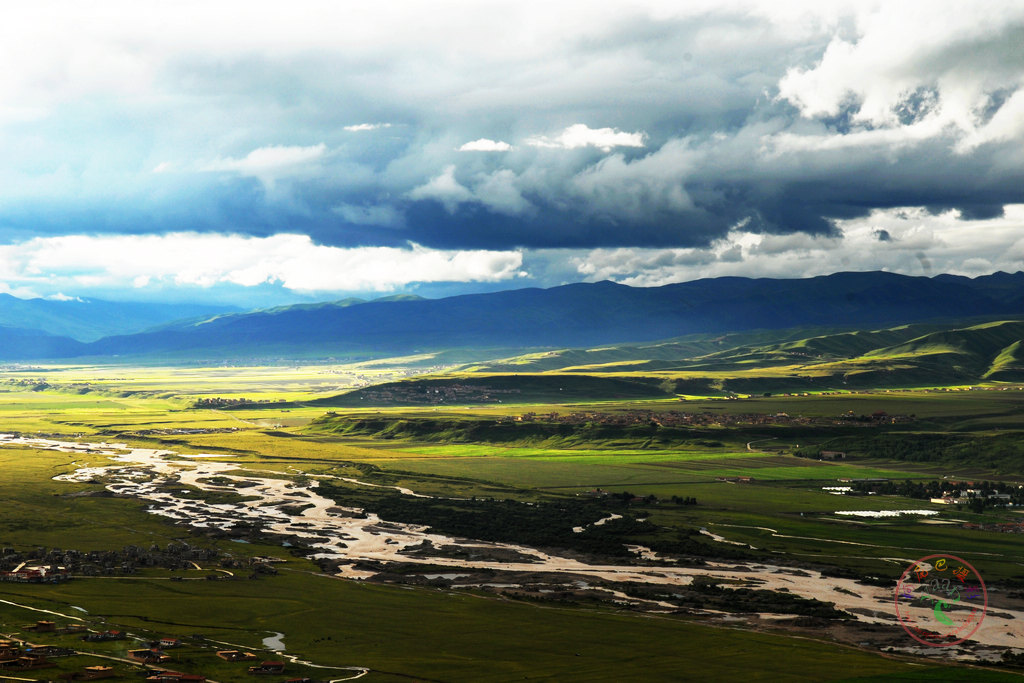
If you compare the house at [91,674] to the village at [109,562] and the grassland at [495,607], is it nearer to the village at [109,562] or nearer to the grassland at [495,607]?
the grassland at [495,607]

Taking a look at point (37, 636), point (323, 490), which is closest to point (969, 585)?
point (37, 636)

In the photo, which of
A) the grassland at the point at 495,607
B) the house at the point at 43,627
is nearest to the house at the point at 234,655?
the grassland at the point at 495,607

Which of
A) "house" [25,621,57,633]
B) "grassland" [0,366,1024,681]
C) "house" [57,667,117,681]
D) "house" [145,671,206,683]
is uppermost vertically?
"house" [25,621,57,633]

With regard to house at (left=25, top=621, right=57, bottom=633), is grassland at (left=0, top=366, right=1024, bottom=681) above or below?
below

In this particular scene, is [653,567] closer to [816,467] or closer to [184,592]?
[184,592]

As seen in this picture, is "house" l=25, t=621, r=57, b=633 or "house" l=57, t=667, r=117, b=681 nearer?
"house" l=57, t=667, r=117, b=681

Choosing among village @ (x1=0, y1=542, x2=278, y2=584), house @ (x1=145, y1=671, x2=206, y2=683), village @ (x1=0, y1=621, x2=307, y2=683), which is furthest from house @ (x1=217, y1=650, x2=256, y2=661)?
village @ (x1=0, y1=542, x2=278, y2=584)

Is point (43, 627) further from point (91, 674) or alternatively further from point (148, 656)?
point (91, 674)

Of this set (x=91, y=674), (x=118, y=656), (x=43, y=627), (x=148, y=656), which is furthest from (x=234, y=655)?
(x=43, y=627)

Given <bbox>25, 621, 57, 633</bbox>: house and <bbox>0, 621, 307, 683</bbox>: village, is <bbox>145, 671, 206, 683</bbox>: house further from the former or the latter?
<bbox>25, 621, 57, 633</bbox>: house
